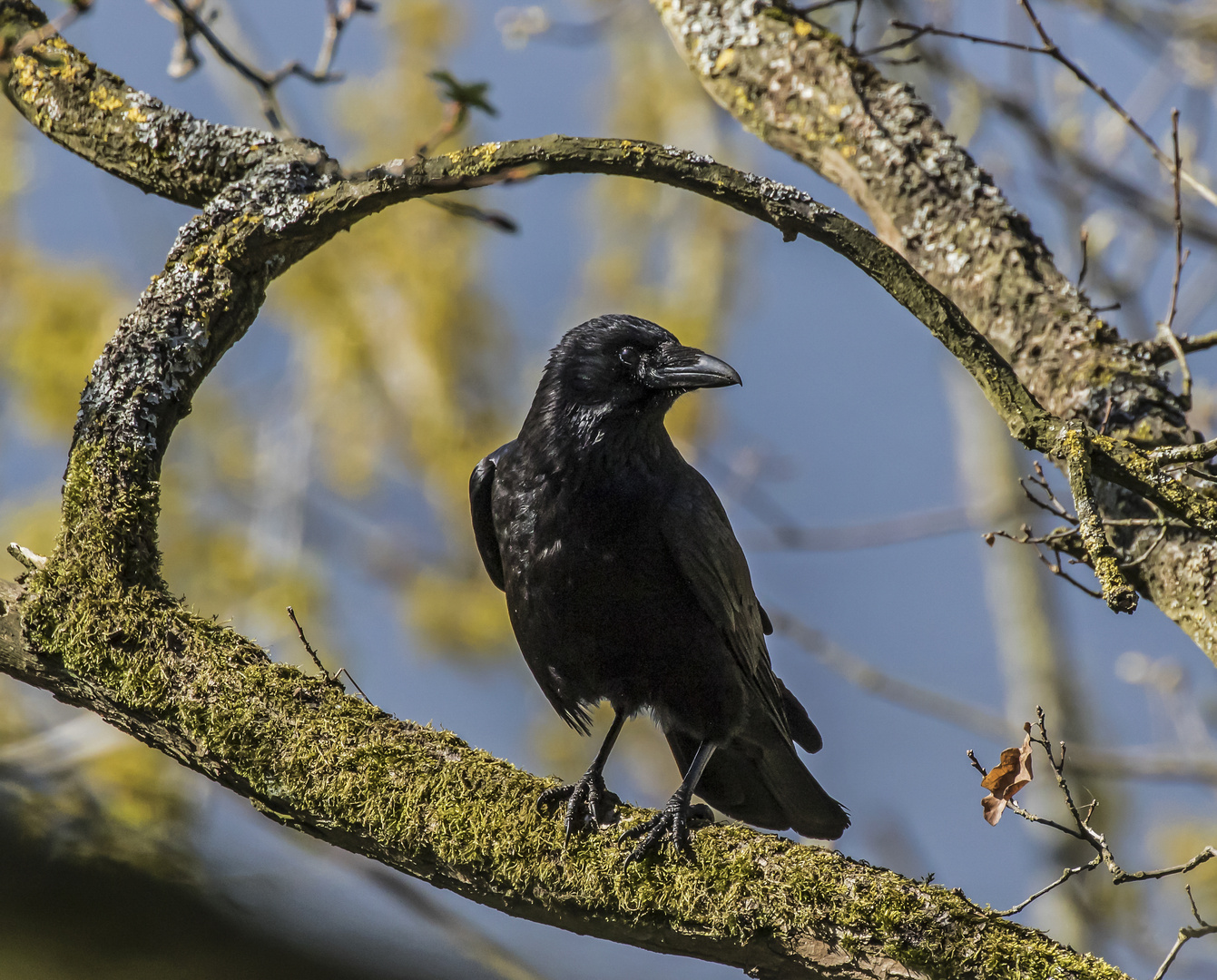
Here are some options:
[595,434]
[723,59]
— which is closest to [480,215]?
[595,434]

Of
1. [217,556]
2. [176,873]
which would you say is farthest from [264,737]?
[217,556]

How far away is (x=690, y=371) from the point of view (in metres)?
3.27

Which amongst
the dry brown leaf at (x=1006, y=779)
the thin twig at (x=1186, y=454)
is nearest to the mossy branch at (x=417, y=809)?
the dry brown leaf at (x=1006, y=779)

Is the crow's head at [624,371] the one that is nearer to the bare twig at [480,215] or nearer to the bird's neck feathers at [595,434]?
the bird's neck feathers at [595,434]

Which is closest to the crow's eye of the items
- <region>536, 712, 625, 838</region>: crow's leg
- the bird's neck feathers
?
the bird's neck feathers

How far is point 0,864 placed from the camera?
1.29 metres

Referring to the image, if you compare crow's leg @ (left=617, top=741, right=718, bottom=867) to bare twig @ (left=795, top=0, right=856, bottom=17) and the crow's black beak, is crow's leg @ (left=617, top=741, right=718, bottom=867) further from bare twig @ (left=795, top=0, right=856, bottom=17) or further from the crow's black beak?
bare twig @ (left=795, top=0, right=856, bottom=17)

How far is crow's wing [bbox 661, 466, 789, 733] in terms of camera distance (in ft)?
10.2

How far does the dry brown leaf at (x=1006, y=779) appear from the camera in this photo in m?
2.18

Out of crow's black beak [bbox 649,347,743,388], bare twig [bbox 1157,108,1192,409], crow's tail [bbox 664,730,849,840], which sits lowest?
crow's tail [bbox 664,730,849,840]

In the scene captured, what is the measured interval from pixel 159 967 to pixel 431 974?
33 cm

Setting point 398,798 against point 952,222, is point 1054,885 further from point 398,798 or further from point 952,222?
point 952,222

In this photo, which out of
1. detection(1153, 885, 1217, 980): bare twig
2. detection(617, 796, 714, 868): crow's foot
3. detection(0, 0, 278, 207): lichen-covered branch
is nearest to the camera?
detection(1153, 885, 1217, 980): bare twig

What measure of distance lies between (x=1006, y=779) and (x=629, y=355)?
1.78m
